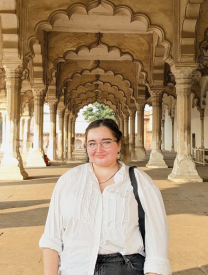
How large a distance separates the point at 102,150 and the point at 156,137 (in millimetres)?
12245

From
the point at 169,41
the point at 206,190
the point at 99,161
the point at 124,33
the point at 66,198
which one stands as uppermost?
the point at 124,33

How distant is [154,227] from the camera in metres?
1.53

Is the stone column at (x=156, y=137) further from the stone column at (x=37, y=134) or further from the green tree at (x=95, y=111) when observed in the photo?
the green tree at (x=95, y=111)

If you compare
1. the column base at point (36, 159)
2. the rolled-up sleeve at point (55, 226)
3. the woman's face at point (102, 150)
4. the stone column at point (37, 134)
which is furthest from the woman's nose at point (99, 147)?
the column base at point (36, 159)

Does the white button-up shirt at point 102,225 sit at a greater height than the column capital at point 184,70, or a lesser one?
lesser

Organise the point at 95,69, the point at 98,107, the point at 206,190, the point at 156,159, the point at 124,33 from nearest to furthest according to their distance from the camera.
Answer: the point at 206,190, the point at 124,33, the point at 156,159, the point at 95,69, the point at 98,107

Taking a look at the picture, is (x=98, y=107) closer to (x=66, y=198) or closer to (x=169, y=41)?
(x=169, y=41)

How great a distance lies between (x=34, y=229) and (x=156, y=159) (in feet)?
32.2

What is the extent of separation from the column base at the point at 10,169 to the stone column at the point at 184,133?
427cm

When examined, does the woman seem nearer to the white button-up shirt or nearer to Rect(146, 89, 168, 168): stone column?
the white button-up shirt

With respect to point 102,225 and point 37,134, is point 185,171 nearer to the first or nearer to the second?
point 37,134

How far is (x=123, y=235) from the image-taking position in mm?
1512

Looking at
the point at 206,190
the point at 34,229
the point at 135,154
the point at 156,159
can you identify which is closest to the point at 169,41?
the point at 206,190

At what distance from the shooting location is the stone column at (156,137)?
44.0 feet
